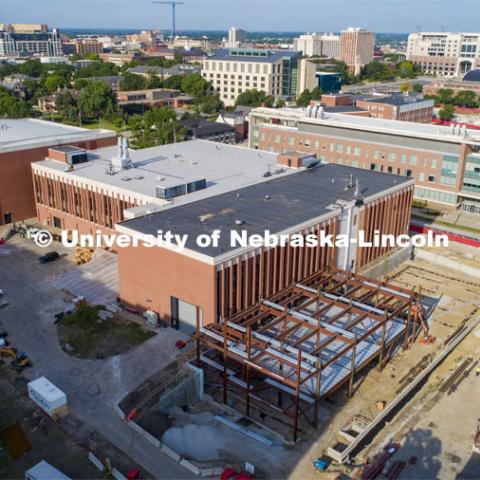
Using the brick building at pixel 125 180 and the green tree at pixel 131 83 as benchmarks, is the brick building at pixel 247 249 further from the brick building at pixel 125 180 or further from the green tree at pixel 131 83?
the green tree at pixel 131 83

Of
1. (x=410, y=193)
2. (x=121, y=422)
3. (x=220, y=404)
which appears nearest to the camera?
(x=121, y=422)

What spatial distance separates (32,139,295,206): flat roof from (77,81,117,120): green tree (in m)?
82.1

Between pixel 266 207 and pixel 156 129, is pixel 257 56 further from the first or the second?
pixel 266 207

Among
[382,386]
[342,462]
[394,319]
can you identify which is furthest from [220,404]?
[394,319]

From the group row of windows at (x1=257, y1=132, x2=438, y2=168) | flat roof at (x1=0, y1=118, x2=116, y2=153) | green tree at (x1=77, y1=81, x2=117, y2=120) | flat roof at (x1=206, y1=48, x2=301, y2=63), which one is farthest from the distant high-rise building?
flat roof at (x1=0, y1=118, x2=116, y2=153)

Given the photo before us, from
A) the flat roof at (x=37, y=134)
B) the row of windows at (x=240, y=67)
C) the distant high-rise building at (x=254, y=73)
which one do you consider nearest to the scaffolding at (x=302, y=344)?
the flat roof at (x=37, y=134)

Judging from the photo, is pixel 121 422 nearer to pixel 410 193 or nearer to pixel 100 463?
pixel 100 463

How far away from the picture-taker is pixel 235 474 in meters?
33.9

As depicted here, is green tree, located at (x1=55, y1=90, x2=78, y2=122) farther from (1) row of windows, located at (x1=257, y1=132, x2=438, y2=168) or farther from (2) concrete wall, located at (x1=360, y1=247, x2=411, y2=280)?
(2) concrete wall, located at (x1=360, y1=247, x2=411, y2=280)

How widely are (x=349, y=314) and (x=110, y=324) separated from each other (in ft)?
69.1

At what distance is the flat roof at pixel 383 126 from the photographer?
86.9 m

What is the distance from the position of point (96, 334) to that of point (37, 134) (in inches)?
1784

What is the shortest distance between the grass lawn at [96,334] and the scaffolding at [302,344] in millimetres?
6123

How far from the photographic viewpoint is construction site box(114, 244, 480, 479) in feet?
119
